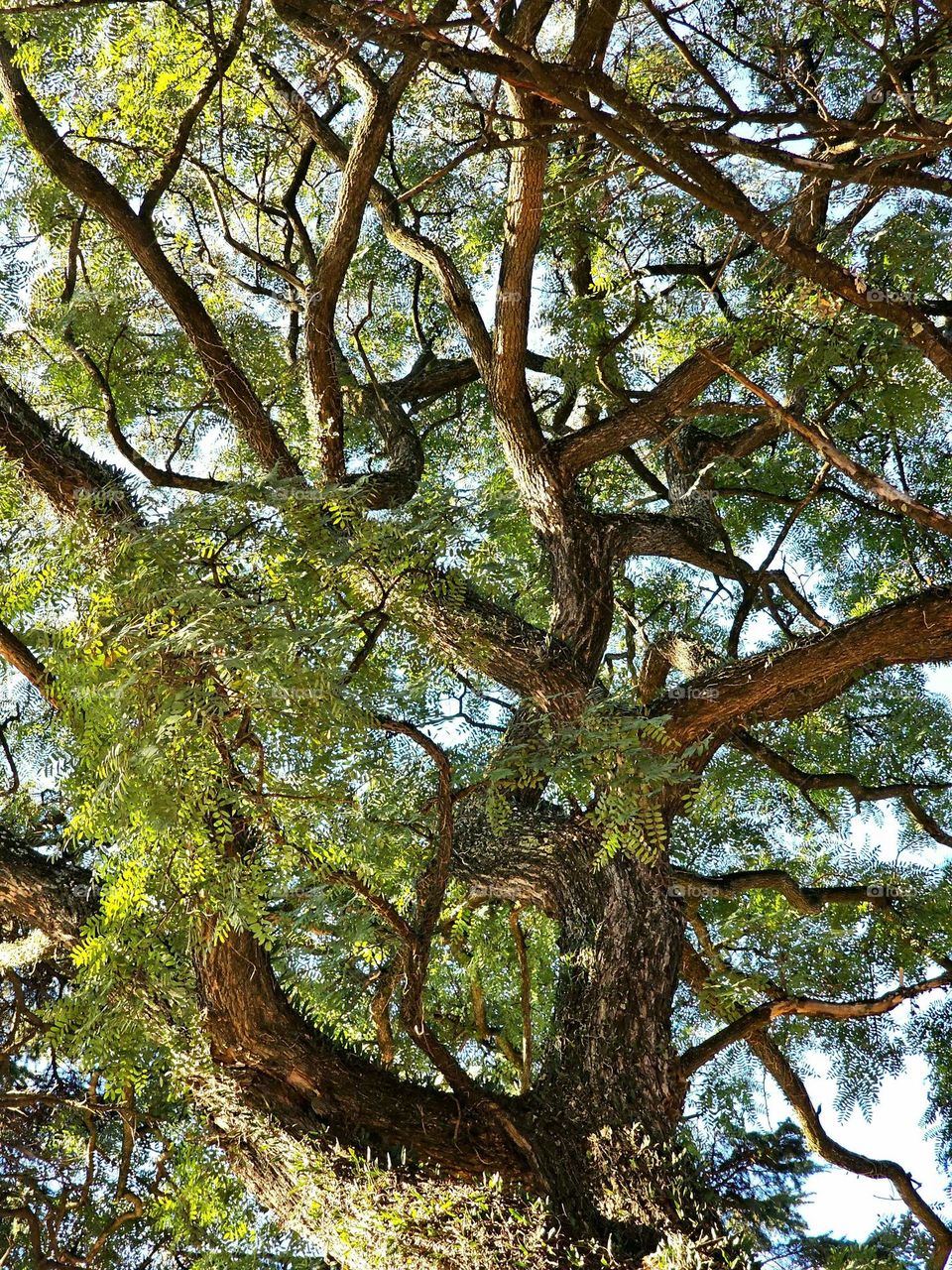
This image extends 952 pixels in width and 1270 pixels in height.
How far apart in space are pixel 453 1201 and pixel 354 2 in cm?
335

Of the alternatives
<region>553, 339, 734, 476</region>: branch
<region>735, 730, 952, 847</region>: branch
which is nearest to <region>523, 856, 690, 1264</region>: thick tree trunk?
<region>735, 730, 952, 847</region>: branch

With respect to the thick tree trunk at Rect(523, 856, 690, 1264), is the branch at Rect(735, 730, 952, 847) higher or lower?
higher

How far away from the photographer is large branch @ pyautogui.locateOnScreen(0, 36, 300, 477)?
4.12m

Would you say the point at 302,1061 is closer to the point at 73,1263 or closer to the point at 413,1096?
the point at 413,1096

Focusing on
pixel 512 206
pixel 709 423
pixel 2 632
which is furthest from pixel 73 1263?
pixel 709 423

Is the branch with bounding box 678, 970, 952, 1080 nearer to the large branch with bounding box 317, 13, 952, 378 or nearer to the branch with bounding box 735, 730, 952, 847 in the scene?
the branch with bounding box 735, 730, 952, 847

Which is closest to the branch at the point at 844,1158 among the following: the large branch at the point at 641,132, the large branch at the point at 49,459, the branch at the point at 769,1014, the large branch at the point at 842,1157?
the large branch at the point at 842,1157

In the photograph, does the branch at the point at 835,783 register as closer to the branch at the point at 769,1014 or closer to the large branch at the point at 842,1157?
the large branch at the point at 842,1157

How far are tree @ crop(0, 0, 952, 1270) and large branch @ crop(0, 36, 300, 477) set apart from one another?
1.0 inches

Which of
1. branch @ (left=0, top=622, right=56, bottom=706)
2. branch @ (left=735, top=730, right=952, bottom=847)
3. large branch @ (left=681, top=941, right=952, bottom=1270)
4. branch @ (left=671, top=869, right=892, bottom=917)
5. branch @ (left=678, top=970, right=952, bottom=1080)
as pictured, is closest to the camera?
branch @ (left=0, top=622, right=56, bottom=706)

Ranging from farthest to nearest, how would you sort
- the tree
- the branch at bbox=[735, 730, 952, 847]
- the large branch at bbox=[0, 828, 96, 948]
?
1. the branch at bbox=[735, 730, 952, 847]
2. the large branch at bbox=[0, 828, 96, 948]
3. the tree

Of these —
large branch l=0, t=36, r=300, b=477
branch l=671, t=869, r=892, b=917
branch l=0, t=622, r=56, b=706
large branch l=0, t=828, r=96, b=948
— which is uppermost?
large branch l=0, t=36, r=300, b=477

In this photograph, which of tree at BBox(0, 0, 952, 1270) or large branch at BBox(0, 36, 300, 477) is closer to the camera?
tree at BBox(0, 0, 952, 1270)

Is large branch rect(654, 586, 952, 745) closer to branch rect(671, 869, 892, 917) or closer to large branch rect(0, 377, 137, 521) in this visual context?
branch rect(671, 869, 892, 917)
